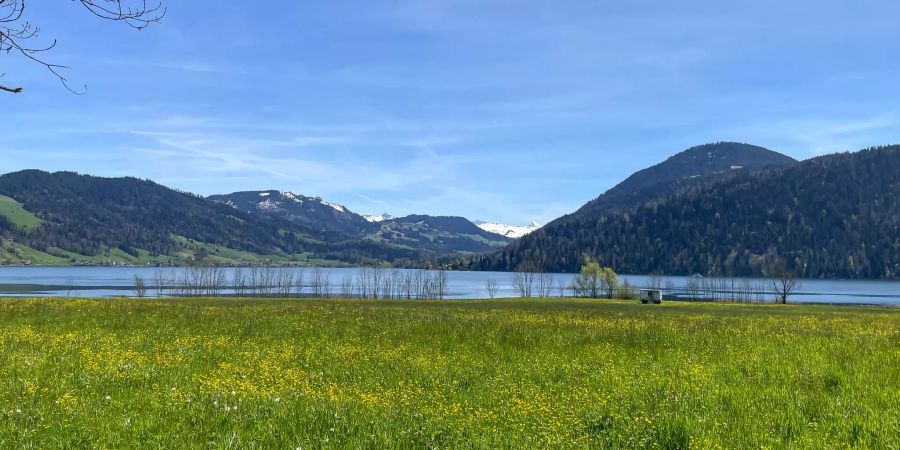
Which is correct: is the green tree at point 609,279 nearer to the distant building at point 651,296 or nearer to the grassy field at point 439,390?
the distant building at point 651,296

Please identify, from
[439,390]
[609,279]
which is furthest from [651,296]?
[439,390]

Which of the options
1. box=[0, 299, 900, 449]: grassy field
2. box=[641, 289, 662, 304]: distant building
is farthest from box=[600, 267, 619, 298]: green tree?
box=[0, 299, 900, 449]: grassy field

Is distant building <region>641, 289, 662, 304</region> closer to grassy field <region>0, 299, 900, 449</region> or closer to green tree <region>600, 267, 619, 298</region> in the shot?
green tree <region>600, 267, 619, 298</region>

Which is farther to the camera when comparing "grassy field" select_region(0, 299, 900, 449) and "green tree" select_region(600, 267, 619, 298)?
"green tree" select_region(600, 267, 619, 298)

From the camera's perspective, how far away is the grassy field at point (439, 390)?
10.5 meters

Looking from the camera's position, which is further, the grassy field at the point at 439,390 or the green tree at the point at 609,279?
the green tree at the point at 609,279

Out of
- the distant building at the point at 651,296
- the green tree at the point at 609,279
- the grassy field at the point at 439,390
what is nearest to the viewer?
the grassy field at the point at 439,390

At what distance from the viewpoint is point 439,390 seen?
50.5 feet

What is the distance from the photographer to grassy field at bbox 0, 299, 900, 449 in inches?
413

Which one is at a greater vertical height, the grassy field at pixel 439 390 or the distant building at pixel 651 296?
the grassy field at pixel 439 390

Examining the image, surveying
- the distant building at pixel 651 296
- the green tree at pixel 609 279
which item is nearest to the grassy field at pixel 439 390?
the distant building at pixel 651 296

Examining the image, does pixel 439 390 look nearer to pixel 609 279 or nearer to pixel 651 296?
pixel 651 296

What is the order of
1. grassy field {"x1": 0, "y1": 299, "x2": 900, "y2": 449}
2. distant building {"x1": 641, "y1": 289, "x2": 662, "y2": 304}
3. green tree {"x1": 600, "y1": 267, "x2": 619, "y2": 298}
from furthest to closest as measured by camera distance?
green tree {"x1": 600, "y1": 267, "x2": 619, "y2": 298}, distant building {"x1": 641, "y1": 289, "x2": 662, "y2": 304}, grassy field {"x1": 0, "y1": 299, "x2": 900, "y2": 449}

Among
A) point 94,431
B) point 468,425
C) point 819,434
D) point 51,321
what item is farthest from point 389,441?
point 51,321
